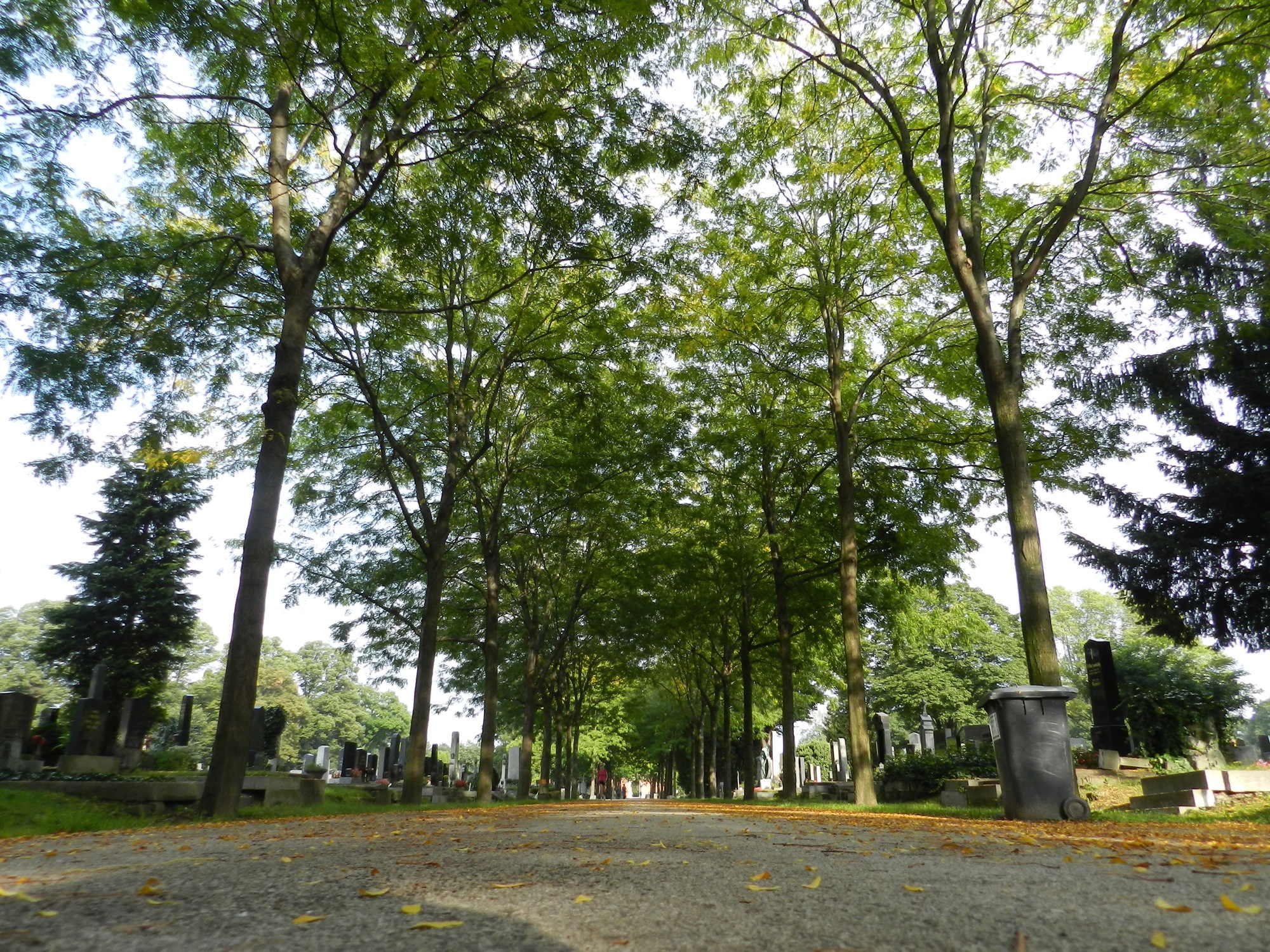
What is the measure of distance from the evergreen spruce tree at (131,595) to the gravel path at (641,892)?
2715cm

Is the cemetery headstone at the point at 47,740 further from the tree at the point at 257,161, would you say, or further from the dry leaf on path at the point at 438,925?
the dry leaf on path at the point at 438,925

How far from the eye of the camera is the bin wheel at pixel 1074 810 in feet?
26.4

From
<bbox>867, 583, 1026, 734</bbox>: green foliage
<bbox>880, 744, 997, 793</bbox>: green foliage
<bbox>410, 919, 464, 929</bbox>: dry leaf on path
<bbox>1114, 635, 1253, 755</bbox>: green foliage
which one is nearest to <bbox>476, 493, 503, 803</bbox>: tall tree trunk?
<bbox>880, 744, 997, 793</bbox>: green foliage

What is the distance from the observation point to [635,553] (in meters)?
23.2

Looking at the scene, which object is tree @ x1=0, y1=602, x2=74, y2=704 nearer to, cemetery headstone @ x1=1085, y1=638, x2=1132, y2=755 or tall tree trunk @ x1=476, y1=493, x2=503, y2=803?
tall tree trunk @ x1=476, y1=493, x2=503, y2=803

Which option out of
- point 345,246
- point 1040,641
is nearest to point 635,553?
point 345,246

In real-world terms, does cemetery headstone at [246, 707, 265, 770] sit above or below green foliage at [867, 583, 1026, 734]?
below

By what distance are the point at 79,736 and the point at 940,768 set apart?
2081 cm

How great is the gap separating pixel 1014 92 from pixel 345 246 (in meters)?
10.9

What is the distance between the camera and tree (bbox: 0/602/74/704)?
6769 cm

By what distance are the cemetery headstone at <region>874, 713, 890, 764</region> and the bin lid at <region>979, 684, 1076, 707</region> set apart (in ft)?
69.5

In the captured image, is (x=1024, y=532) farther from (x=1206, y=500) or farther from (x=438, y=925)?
(x=1206, y=500)

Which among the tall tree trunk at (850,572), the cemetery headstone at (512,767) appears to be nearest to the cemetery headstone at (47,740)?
the tall tree trunk at (850,572)

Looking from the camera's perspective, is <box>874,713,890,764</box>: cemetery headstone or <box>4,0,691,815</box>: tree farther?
<box>874,713,890,764</box>: cemetery headstone
